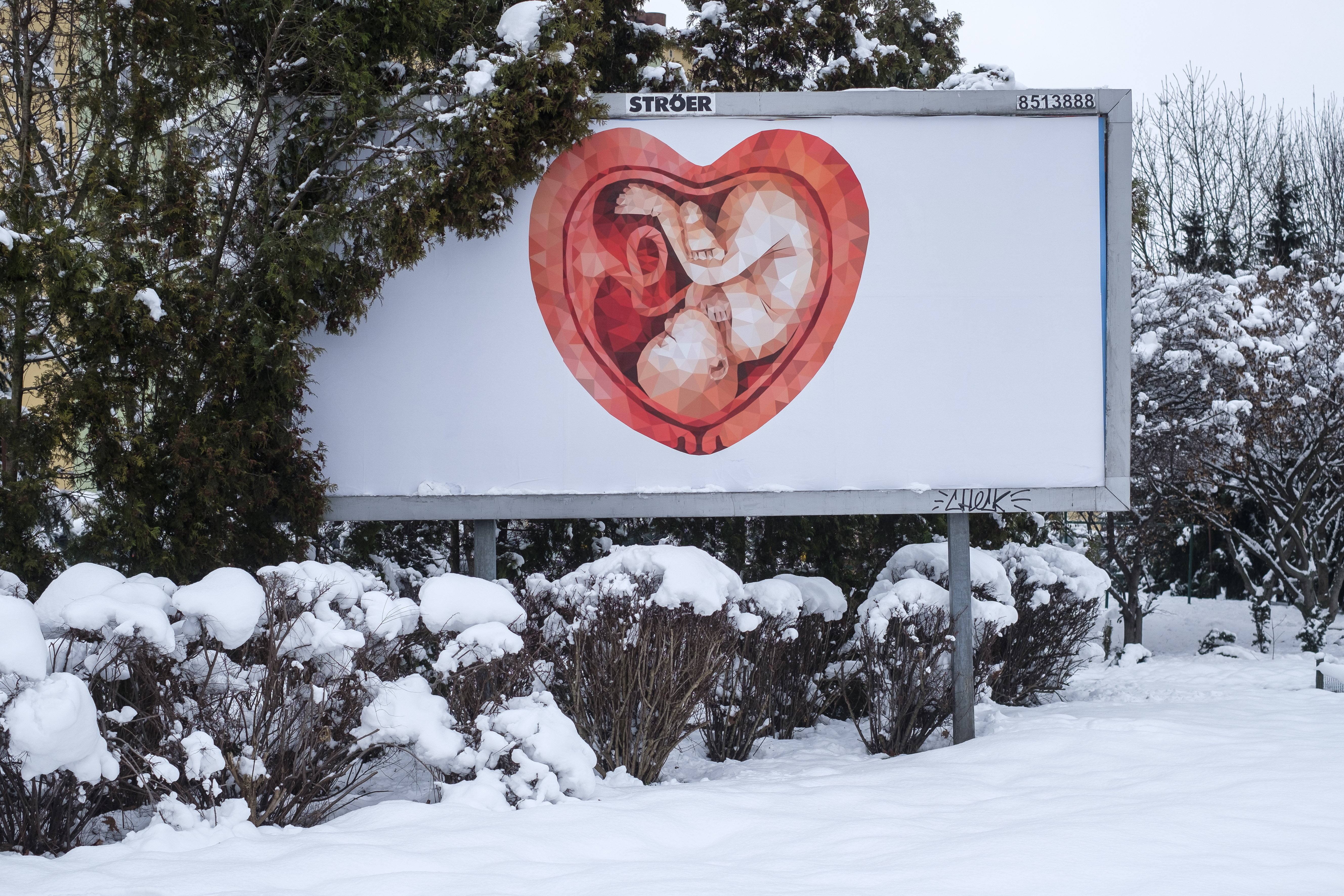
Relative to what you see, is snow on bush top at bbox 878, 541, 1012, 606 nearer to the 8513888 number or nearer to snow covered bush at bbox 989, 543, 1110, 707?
snow covered bush at bbox 989, 543, 1110, 707

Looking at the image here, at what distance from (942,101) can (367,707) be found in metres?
4.47

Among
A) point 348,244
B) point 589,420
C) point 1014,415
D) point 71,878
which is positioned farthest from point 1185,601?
point 71,878

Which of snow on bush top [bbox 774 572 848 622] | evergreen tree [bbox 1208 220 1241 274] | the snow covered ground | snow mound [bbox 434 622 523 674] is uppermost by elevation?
evergreen tree [bbox 1208 220 1241 274]

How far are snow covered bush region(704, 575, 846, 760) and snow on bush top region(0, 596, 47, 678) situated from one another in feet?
10.3

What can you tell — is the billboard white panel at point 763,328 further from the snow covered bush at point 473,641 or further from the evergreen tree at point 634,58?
the evergreen tree at point 634,58

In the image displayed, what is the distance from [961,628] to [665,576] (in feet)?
6.88

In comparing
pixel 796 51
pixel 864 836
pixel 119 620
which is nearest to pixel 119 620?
pixel 119 620

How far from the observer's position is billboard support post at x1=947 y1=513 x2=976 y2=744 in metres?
5.96

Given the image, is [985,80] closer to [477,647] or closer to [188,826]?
[477,647]

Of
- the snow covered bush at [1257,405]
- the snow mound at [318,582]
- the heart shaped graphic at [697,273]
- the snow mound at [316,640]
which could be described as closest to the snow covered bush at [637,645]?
the heart shaped graphic at [697,273]

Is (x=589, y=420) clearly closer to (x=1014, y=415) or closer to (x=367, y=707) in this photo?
(x=367, y=707)

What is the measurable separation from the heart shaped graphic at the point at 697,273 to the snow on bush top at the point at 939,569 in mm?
2033

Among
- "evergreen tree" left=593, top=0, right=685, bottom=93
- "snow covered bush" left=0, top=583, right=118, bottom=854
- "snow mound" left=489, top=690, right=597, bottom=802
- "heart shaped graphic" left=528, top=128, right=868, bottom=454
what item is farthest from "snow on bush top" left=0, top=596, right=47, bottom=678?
"evergreen tree" left=593, top=0, right=685, bottom=93

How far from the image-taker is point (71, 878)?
3.32 m
